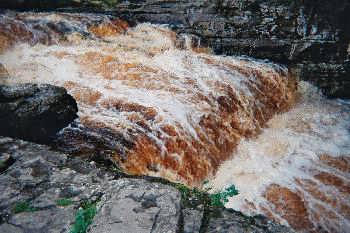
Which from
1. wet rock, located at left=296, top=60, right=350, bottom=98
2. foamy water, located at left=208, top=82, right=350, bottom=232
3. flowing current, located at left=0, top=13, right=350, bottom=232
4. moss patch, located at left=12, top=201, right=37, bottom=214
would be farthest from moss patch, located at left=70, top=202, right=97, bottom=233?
wet rock, located at left=296, top=60, right=350, bottom=98

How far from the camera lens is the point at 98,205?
243 centimetres

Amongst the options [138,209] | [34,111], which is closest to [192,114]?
[34,111]

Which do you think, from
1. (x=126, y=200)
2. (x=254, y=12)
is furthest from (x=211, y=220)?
(x=254, y=12)

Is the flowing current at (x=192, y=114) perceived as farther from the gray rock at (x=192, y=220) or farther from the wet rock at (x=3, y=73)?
the gray rock at (x=192, y=220)

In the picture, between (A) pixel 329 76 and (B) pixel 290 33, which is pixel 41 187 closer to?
(B) pixel 290 33

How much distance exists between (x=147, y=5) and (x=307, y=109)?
14.8ft

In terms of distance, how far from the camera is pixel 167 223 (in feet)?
7.35

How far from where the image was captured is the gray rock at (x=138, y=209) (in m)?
2.21

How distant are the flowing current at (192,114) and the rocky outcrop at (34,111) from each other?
20cm

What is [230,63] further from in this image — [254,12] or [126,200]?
[126,200]

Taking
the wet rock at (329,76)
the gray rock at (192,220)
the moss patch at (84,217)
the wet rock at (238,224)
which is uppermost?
the moss patch at (84,217)

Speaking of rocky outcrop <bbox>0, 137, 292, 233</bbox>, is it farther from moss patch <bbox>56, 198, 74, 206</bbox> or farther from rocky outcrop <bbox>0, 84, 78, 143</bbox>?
rocky outcrop <bbox>0, 84, 78, 143</bbox>

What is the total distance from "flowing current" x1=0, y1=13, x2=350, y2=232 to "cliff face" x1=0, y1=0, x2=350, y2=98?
39cm

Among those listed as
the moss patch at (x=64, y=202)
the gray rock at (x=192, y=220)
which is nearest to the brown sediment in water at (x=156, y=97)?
the moss patch at (x=64, y=202)
